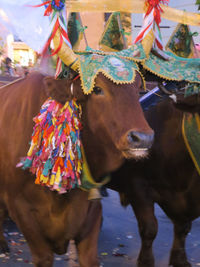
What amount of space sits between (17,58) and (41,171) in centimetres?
208

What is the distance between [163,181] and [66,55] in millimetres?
1755

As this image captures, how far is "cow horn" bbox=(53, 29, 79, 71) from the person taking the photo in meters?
3.25

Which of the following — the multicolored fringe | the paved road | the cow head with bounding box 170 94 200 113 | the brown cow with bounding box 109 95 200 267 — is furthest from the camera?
the paved road

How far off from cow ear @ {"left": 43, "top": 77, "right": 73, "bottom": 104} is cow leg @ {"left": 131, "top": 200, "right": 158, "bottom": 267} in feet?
5.11

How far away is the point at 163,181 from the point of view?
4422 millimetres

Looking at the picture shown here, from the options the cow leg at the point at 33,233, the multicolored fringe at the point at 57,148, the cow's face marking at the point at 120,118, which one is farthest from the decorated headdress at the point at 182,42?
the cow leg at the point at 33,233

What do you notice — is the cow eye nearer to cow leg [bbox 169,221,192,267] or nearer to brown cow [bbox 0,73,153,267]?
brown cow [bbox 0,73,153,267]

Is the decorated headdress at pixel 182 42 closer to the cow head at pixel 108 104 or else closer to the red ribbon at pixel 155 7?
the red ribbon at pixel 155 7

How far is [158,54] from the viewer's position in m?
3.72

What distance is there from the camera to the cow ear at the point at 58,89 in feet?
10.6

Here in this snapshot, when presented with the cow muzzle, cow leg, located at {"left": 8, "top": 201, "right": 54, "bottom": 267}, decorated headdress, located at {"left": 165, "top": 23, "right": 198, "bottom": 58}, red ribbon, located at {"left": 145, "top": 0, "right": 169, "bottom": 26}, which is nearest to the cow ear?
the cow muzzle

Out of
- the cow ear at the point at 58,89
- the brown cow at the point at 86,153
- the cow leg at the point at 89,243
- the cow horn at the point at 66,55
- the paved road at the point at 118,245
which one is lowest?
the paved road at the point at 118,245

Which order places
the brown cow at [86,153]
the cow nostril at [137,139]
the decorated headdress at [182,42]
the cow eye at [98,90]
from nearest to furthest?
1. the cow nostril at [137,139]
2. the brown cow at [86,153]
3. the cow eye at [98,90]
4. the decorated headdress at [182,42]

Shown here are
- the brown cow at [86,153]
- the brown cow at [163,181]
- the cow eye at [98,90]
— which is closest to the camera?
the brown cow at [86,153]
